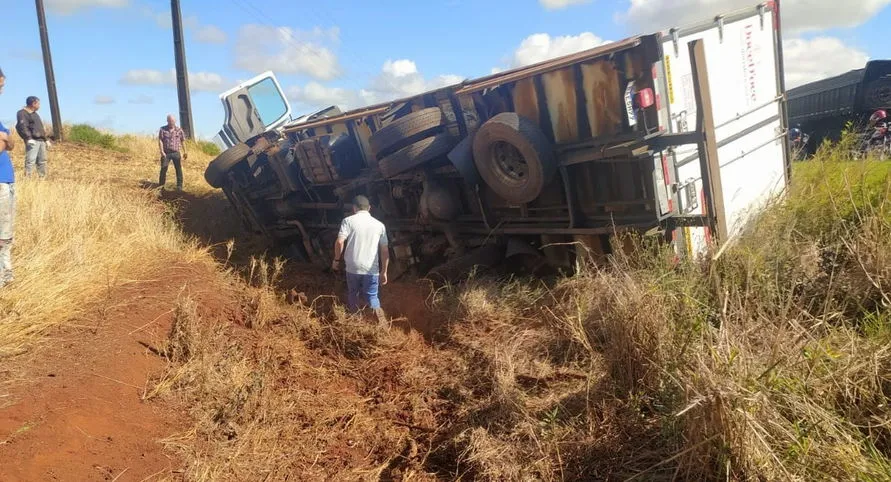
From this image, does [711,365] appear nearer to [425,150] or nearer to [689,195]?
[689,195]

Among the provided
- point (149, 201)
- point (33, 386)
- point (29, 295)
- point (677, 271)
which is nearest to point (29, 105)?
point (149, 201)

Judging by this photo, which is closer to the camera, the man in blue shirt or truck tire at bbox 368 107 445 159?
the man in blue shirt

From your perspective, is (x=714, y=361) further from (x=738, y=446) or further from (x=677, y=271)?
(x=677, y=271)

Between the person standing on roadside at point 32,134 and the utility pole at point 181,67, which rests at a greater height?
the utility pole at point 181,67

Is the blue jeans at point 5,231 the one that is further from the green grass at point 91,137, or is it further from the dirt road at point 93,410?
the green grass at point 91,137

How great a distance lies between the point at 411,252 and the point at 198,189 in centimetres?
623

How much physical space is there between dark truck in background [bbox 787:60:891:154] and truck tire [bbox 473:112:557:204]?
11939 millimetres

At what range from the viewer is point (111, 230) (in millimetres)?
7195

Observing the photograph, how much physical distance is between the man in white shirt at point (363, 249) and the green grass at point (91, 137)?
14.6 metres

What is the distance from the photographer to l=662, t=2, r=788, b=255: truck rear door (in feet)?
16.7

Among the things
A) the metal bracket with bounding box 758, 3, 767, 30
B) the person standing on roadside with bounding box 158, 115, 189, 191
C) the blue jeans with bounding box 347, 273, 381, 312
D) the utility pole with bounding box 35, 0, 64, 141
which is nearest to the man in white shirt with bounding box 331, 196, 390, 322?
the blue jeans with bounding box 347, 273, 381, 312

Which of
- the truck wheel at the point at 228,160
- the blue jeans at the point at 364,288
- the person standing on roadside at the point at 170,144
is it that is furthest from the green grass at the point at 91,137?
the blue jeans at the point at 364,288

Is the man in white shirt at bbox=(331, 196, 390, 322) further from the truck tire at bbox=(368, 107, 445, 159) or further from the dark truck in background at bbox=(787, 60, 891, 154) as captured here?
the dark truck in background at bbox=(787, 60, 891, 154)

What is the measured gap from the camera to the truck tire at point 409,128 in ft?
19.8
